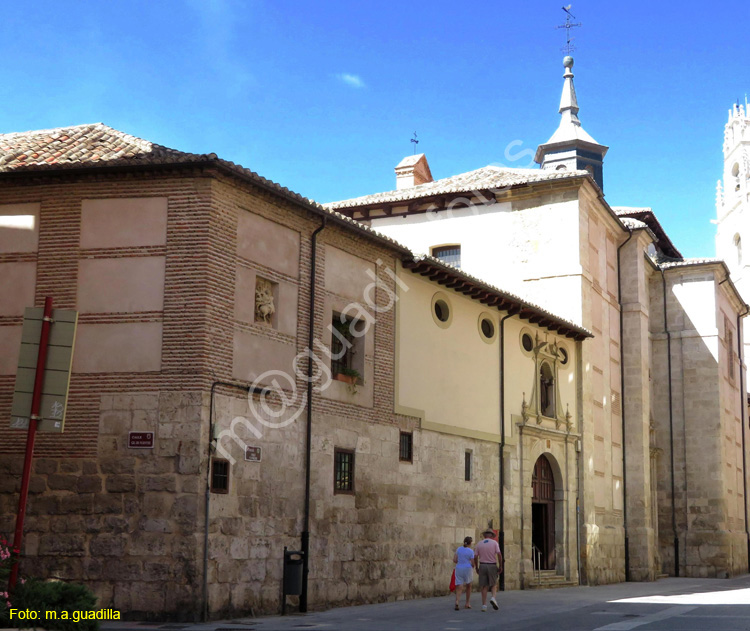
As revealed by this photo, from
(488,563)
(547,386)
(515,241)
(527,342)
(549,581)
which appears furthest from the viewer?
(515,241)

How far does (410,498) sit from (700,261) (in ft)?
68.5

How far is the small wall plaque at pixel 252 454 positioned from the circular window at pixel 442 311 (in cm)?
714

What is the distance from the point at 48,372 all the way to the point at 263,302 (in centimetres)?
706

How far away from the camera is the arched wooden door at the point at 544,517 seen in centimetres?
2533

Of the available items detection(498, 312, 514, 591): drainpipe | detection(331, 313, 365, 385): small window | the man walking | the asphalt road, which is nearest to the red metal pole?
the asphalt road

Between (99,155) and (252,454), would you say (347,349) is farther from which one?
(99,155)

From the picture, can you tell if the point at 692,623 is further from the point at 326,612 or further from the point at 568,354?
the point at 568,354

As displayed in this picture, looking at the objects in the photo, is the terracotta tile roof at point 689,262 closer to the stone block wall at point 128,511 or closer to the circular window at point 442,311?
the circular window at point 442,311

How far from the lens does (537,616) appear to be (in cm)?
1591

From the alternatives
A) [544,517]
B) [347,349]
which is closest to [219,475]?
[347,349]

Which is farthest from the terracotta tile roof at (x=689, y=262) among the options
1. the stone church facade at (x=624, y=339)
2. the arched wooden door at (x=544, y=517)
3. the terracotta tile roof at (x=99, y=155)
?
the terracotta tile roof at (x=99, y=155)

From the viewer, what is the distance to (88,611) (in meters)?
9.51

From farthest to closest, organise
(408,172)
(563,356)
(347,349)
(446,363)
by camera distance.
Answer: (408,172) < (563,356) < (446,363) < (347,349)

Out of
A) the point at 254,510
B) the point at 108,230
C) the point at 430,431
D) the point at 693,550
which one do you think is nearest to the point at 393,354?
the point at 430,431
